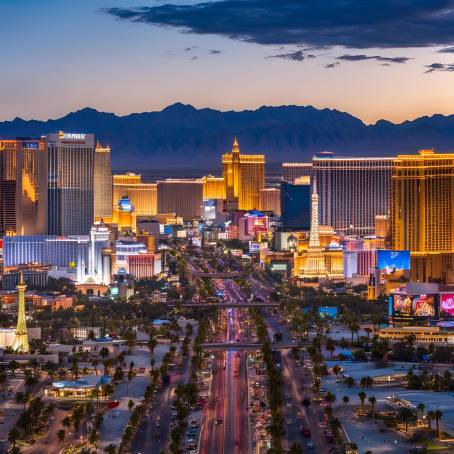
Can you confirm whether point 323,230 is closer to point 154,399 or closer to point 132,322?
point 132,322

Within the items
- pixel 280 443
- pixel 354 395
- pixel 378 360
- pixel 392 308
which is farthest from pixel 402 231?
pixel 280 443

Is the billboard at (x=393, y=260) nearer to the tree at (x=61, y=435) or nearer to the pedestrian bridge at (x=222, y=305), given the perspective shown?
the pedestrian bridge at (x=222, y=305)

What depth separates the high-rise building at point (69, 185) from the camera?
142m

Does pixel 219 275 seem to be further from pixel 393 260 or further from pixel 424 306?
pixel 424 306

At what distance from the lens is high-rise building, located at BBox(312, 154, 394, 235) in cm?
16250

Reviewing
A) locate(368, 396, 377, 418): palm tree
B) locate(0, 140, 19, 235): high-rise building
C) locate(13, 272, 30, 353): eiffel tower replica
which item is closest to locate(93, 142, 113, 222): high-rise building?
locate(0, 140, 19, 235): high-rise building

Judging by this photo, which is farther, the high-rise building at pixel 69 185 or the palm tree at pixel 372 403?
the high-rise building at pixel 69 185

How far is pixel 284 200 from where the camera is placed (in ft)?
587

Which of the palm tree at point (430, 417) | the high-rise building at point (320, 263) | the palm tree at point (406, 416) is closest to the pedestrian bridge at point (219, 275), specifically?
the high-rise building at point (320, 263)

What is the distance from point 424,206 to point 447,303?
855 inches

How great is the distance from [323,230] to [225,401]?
78.1 meters

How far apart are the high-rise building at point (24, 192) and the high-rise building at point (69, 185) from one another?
767 millimetres

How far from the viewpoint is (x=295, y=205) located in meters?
178

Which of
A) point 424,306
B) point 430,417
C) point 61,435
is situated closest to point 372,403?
point 430,417
